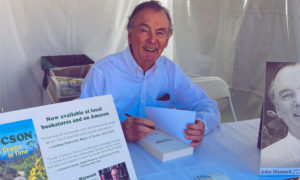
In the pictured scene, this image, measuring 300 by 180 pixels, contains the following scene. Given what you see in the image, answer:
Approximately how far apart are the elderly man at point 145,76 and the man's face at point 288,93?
455mm

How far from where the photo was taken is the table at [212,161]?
91 centimetres

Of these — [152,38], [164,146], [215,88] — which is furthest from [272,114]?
[215,88]

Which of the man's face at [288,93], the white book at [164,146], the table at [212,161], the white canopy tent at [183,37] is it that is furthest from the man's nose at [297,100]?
the white canopy tent at [183,37]

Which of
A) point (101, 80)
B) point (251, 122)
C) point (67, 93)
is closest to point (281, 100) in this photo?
point (251, 122)

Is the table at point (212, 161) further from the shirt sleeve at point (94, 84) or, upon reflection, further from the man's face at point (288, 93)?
the shirt sleeve at point (94, 84)

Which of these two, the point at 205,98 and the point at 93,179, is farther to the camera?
the point at 205,98

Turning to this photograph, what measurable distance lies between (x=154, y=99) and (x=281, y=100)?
2.65ft

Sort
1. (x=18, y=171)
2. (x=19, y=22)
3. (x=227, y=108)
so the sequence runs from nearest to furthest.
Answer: (x=18, y=171)
(x=227, y=108)
(x=19, y=22)

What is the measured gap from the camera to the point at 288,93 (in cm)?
87

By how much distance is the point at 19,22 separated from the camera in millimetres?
2902

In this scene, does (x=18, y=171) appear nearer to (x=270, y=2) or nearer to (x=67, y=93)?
(x=67, y=93)

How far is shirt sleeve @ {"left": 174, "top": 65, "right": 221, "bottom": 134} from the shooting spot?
130 cm

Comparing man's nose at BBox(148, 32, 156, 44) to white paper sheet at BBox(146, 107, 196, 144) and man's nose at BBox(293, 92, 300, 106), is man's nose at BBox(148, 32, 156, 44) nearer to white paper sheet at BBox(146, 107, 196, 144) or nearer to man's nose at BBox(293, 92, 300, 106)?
white paper sheet at BBox(146, 107, 196, 144)

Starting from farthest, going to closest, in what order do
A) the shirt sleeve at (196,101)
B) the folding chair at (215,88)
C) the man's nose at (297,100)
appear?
the folding chair at (215,88) < the shirt sleeve at (196,101) < the man's nose at (297,100)
